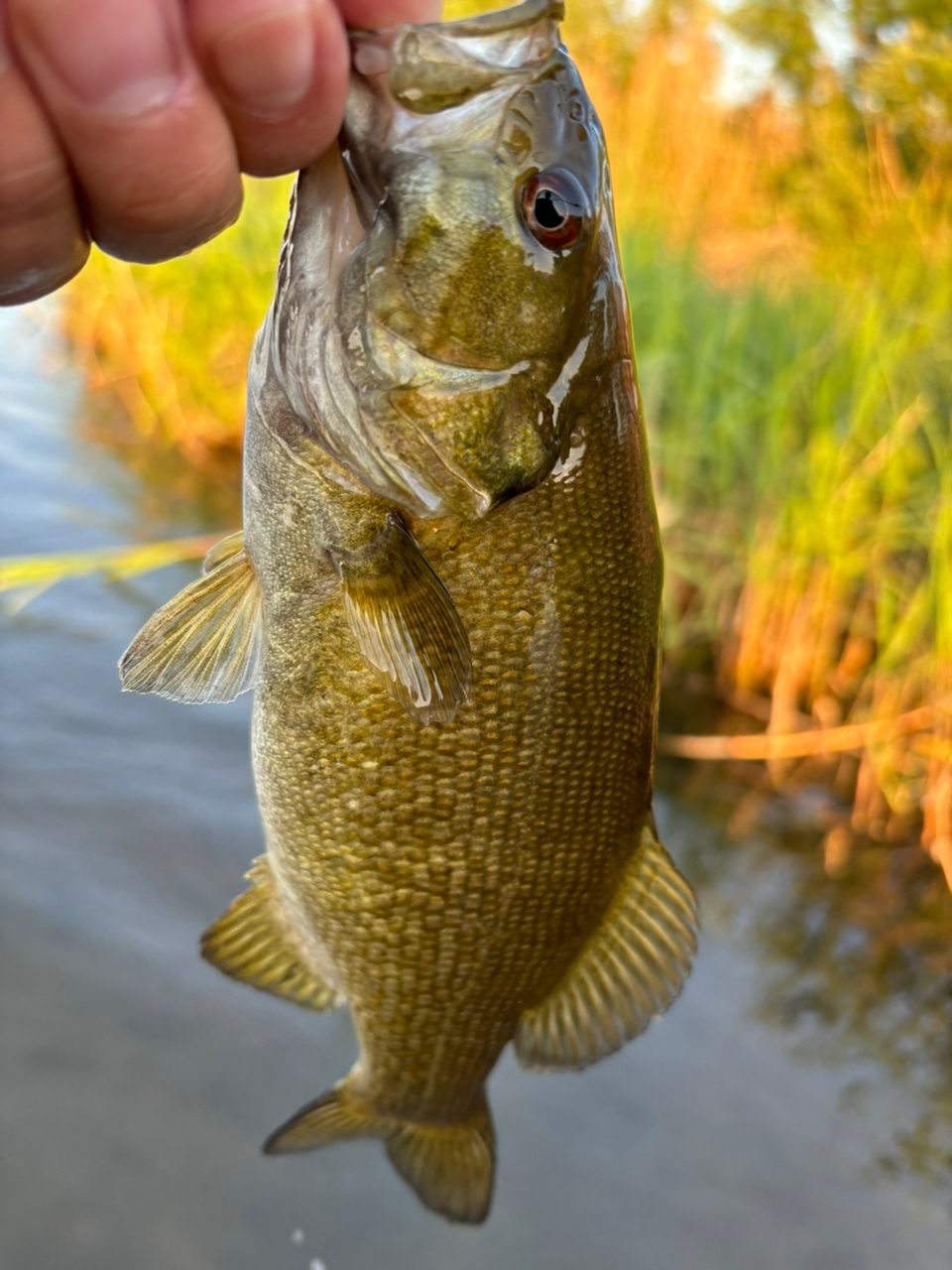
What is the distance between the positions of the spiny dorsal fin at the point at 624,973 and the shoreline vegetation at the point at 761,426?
9.19 feet

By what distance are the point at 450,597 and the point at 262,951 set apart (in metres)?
0.86

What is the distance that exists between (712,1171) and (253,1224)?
1.38m

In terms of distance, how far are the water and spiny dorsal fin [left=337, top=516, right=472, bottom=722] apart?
213 centimetres

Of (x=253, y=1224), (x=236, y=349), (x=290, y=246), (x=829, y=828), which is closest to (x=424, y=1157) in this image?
(x=253, y=1224)

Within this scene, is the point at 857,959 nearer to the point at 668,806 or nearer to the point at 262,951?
the point at 668,806

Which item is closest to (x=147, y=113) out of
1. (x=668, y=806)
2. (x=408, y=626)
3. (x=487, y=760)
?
(x=408, y=626)

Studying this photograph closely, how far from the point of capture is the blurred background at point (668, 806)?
307 cm

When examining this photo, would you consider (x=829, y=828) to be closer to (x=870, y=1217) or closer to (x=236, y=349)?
(x=870, y=1217)

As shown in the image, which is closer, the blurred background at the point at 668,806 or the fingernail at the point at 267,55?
the fingernail at the point at 267,55

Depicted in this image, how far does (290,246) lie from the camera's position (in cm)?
134

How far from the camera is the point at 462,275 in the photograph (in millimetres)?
1315

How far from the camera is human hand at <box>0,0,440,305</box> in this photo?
773 millimetres

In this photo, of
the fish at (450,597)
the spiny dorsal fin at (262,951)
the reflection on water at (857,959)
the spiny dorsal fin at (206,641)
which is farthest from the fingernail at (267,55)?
the reflection on water at (857,959)

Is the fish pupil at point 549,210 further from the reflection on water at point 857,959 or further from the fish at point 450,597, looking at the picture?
the reflection on water at point 857,959
